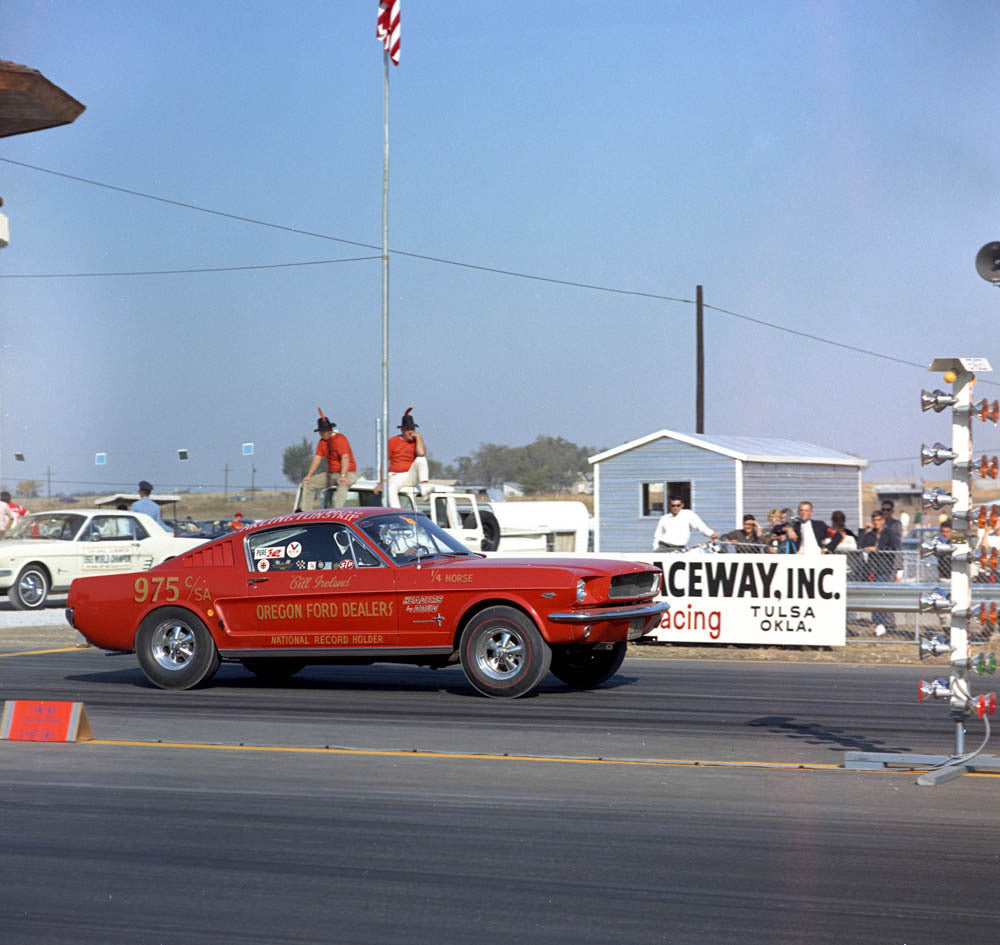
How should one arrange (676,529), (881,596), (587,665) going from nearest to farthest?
(587,665) < (881,596) < (676,529)

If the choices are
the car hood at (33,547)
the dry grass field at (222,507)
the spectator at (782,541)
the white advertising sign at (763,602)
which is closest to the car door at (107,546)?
the car hood at (33,547)

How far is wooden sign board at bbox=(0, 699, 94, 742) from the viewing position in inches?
325

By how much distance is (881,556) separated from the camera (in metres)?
17.6

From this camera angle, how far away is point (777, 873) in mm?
5082

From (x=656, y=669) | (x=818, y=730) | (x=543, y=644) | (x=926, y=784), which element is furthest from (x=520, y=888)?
(x=656, y=669)

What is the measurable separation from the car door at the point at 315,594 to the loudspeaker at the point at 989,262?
499cm

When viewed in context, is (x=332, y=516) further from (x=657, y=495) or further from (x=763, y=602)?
(x=657, y=495)

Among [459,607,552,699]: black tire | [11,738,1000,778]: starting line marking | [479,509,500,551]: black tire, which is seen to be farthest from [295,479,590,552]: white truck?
[11,738,1000,778]: starting line marking

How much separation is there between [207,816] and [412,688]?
16.4ft

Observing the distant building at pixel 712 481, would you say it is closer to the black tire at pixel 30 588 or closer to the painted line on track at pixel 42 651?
the black tire at pixel 30 588

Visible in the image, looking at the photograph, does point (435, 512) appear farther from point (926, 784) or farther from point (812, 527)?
point (926, 784)

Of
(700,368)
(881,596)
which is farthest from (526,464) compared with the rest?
(881,596)

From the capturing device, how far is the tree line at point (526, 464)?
357ft

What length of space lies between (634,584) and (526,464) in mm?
112420
